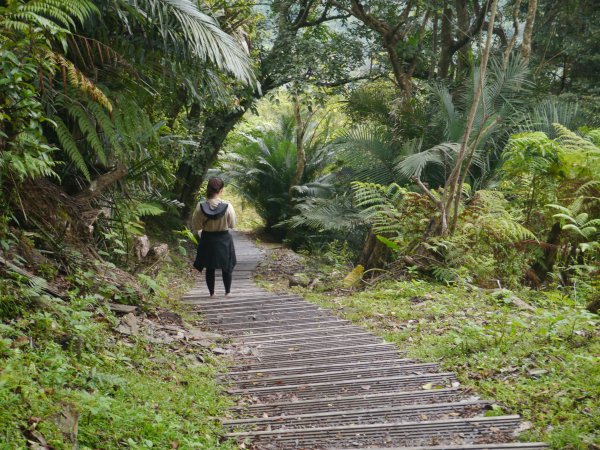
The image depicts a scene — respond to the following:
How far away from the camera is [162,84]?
7.02 meters

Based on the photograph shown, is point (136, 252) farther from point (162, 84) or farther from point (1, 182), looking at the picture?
point (1, 182)

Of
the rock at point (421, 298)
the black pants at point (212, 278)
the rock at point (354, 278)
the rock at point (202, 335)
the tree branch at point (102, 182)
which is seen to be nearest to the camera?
the rock at point (202, 335)

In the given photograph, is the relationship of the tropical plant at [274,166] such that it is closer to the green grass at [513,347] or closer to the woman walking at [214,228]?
the woman walking at [214,228]

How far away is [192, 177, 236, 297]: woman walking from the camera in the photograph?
24.2ft

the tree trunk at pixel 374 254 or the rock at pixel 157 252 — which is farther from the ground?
the rock at pixel 157 252

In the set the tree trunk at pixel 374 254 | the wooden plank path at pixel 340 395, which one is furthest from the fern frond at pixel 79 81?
the tree trunk at pixel 374 254

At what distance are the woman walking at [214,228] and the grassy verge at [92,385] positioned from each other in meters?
2.46

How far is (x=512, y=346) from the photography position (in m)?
4.64

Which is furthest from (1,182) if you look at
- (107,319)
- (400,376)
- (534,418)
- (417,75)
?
(417,75)

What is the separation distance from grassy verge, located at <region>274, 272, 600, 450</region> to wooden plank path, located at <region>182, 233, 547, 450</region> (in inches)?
5.8

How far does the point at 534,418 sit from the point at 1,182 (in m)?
3.60

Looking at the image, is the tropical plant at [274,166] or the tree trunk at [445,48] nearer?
the tree trunk at [445,48]

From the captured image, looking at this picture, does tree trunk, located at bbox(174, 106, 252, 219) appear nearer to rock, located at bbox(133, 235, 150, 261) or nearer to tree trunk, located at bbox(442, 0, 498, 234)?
rock, located at bbox(133, 235, 150, 261)

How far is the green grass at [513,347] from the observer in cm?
348
